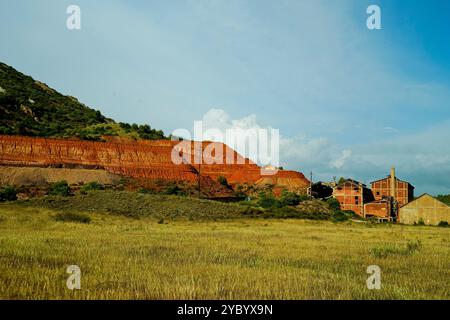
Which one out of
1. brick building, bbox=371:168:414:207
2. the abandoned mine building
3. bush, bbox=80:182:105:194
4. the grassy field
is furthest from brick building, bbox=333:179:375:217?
the grassy field

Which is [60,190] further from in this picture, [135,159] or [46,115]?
[46,115]

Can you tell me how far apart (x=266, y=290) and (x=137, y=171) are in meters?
83.2

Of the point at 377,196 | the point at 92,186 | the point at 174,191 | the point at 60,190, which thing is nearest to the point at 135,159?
the point at 174,191

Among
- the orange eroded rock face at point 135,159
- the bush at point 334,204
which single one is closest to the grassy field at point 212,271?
the bush at point 334,204

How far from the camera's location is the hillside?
317 ft

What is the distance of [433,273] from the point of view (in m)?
12.2

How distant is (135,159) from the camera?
93.8m

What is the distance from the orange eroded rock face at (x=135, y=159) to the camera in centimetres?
8069

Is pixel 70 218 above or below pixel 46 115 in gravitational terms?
below

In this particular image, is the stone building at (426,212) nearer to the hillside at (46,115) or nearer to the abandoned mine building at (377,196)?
the abandoned mine building at (377,196)

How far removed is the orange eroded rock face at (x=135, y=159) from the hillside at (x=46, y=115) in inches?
386

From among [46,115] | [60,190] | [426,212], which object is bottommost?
[426,212]

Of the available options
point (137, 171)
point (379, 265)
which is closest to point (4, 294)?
point (379, 265)

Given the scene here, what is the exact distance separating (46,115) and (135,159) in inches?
1288
